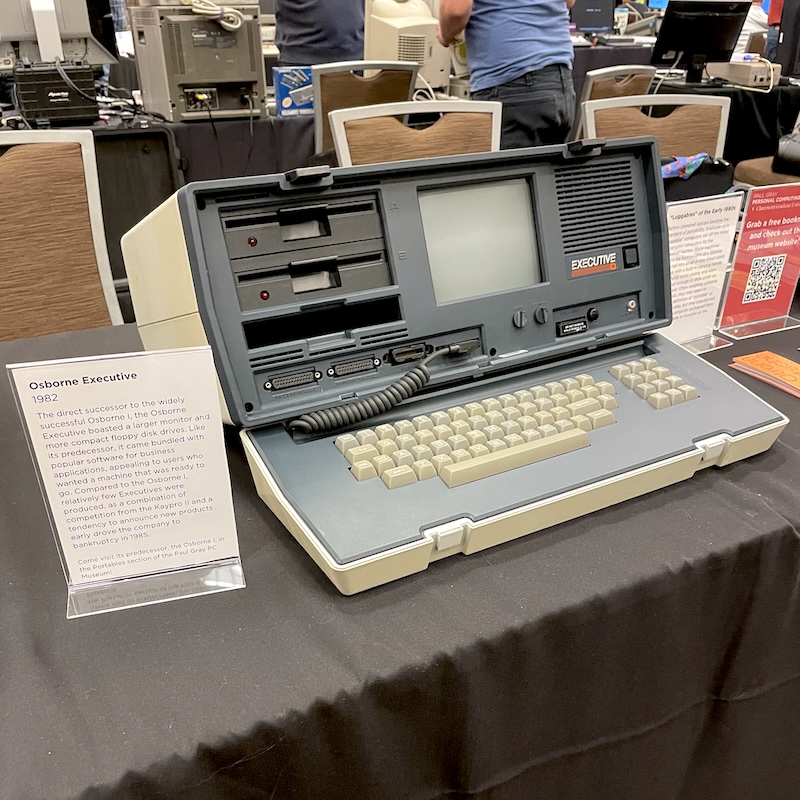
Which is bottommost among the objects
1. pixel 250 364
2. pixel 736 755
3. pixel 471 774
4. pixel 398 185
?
pixel 736 755

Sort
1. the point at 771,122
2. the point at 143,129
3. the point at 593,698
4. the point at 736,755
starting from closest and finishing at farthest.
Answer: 1. the point at 593,698
2. the point at 736,755
3. the point at 143,129
4. the point at 771,122

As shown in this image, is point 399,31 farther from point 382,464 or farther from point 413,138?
point 382,464

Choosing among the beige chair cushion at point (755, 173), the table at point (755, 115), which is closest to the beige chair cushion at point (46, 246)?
the beige chair cushion at point (755, 173)

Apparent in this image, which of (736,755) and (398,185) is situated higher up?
(398,185)

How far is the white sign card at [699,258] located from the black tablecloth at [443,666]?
0.27 metres

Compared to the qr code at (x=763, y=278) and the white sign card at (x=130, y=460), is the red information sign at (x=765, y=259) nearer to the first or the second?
the qr code at (x=763, y=278)

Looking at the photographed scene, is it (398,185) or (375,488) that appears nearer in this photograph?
(375,488)

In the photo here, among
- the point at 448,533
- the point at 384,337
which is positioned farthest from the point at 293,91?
the point at 448,533

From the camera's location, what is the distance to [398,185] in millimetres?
738

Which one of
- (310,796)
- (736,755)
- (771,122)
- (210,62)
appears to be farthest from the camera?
(771,122)

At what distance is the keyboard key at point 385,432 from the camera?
0.68 meters

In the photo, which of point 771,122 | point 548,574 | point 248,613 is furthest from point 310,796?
point 771,122

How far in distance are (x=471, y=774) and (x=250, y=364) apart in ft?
1.35

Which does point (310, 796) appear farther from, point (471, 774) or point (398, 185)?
point (398, 185)
